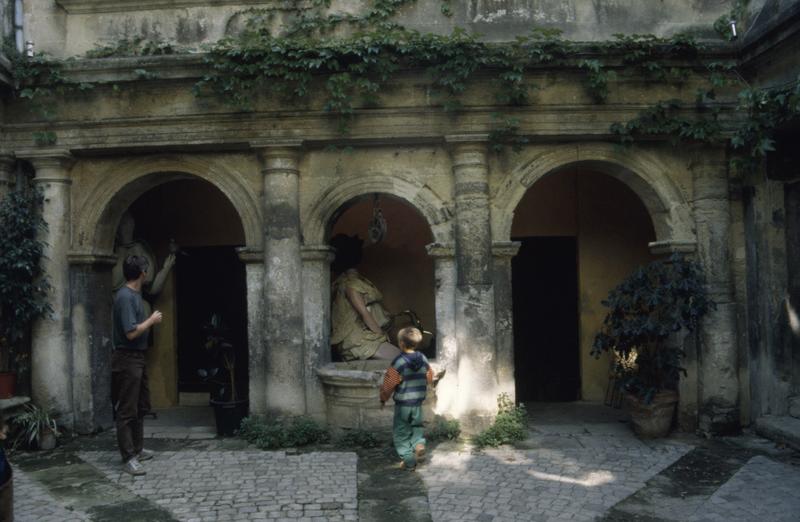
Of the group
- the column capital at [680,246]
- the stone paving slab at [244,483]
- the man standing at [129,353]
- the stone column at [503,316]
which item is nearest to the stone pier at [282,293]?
the stone paving slab at [244,483]

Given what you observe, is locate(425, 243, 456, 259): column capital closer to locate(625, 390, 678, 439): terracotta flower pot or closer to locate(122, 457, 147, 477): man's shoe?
locate(625, 390, 678, 439): terracotta flower pot

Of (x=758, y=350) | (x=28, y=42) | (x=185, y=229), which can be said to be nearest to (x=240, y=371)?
(x=185, y=229)

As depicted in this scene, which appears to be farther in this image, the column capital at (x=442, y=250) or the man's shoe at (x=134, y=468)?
the column capital at (x=442, y=250)

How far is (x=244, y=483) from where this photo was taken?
A: 219 inches

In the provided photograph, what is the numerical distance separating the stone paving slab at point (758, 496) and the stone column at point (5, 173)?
24.7ft

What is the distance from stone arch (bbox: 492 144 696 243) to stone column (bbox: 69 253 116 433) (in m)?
4.61

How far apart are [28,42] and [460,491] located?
6623mm

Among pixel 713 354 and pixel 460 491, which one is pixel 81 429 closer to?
pixel 460 491

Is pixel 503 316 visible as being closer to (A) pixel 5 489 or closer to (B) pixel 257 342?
(B) pixel 257 342

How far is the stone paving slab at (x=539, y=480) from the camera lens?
16.0 feet

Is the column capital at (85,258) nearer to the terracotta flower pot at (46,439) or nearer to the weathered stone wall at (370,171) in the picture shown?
the weathered stone wall at (370,171)

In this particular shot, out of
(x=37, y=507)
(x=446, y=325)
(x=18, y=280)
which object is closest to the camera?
(x=37, y=507)

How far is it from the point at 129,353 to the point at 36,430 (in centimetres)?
178

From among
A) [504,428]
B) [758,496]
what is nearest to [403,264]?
[504,428]
